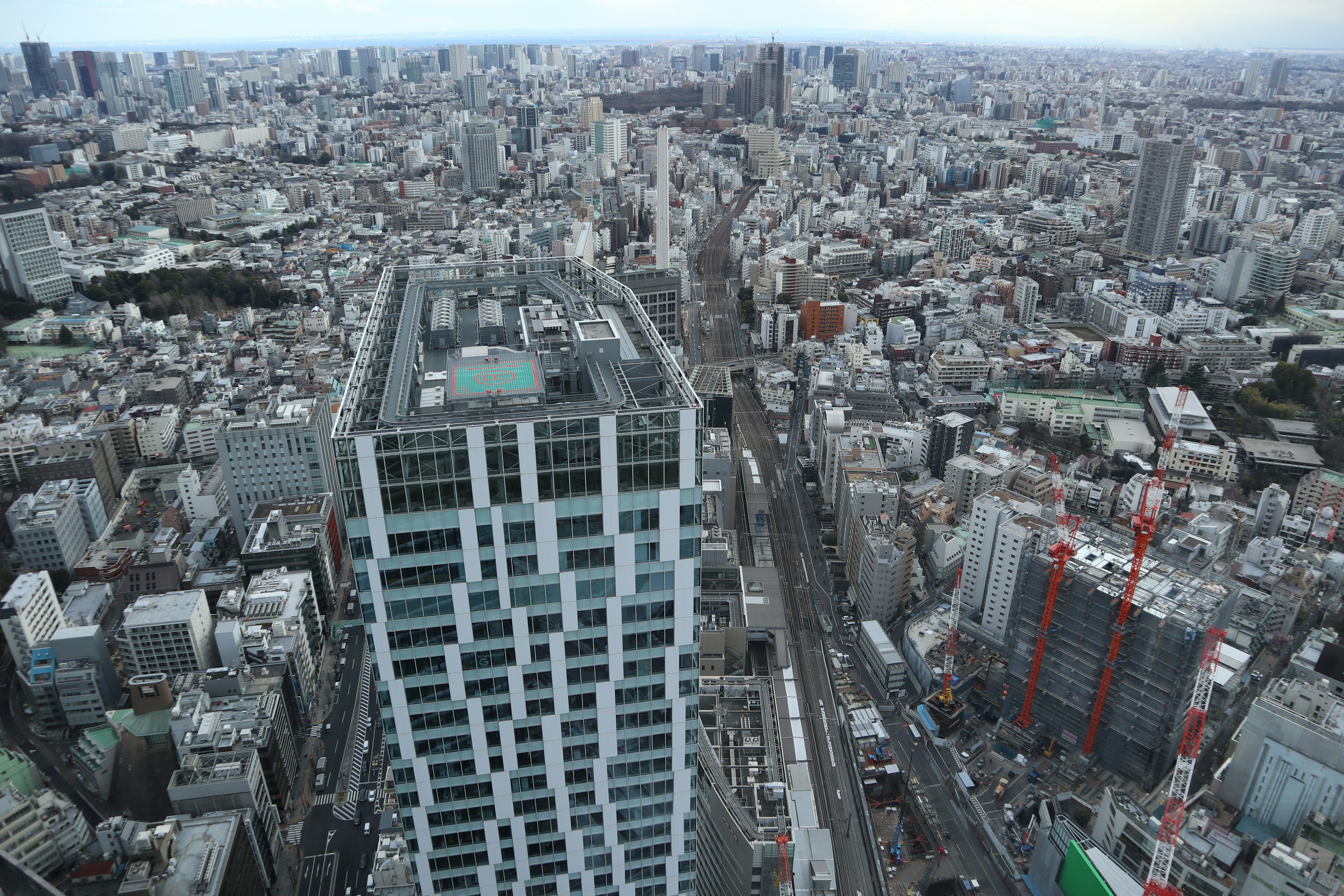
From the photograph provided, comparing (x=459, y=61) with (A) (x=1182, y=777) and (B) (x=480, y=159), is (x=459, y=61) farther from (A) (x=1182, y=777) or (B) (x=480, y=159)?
(A) (x=1182, y=777)

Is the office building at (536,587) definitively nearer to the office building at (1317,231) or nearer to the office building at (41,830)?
the office building at (41,830)

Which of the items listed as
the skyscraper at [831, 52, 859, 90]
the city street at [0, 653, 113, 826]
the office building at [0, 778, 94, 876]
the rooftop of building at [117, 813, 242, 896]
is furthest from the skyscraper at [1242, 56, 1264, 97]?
the office building at [0, 778, 94, 876]

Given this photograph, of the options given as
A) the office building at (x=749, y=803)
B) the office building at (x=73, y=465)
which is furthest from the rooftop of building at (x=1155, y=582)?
the office building at (x=73, y=465)

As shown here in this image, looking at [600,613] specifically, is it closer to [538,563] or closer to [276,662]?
[538,563]

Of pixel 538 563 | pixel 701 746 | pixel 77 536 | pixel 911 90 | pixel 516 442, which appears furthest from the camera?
pixel 911 90

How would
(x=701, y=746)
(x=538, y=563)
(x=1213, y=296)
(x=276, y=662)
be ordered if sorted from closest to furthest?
(x=538, y=563)
(x=701, y=746)
(x=276, y=662)
(x=1213, y=296)

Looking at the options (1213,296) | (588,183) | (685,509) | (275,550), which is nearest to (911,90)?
(588,183)

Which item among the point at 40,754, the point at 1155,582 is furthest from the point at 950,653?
the point at 40,754
